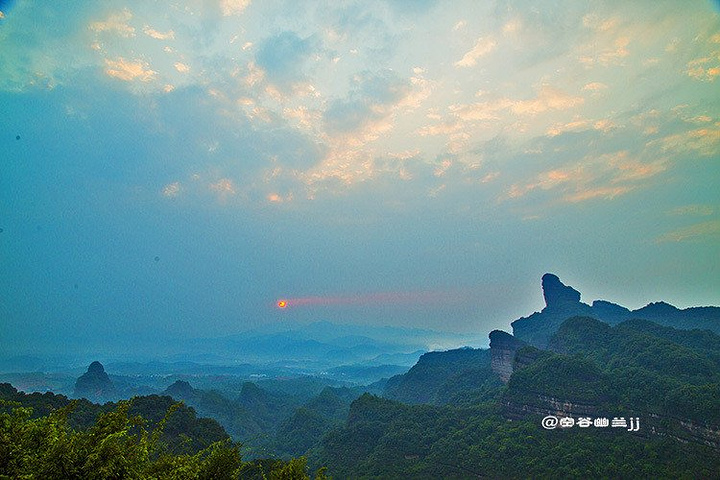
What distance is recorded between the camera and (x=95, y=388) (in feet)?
462

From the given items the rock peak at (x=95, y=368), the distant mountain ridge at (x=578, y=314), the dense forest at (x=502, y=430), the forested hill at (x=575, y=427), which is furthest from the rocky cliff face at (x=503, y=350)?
the rock peak at (x=95, y=368)

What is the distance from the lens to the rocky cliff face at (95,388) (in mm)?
137625

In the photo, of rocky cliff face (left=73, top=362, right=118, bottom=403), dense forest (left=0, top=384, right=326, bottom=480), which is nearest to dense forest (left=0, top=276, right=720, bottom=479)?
dense forest (left=0, top=384, right=326, bottom=480)

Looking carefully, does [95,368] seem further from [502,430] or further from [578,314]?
[578,314]

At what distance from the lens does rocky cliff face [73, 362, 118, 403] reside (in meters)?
138

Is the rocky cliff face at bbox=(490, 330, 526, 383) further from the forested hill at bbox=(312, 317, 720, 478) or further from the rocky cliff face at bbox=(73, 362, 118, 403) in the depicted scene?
the rocky cliff face at bbox=(73, 362, 118, 403)

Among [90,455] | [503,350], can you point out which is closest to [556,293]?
[503,350]

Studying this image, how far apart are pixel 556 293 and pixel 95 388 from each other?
197 meters

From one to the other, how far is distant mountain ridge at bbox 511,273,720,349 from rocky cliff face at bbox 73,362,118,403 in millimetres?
171213

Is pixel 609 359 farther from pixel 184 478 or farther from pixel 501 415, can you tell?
pixel 184 478

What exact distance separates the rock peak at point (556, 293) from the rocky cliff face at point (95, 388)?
613 feet

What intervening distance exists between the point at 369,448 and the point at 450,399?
43802mm

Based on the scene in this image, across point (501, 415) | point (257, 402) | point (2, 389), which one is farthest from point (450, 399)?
point (2, 389)

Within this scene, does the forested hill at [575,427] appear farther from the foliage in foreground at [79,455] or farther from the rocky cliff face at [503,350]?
the foliage in foreground at [79,455]
